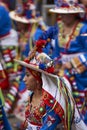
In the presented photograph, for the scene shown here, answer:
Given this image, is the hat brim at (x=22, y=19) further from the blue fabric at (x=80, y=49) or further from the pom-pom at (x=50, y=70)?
the pom-pom at (x=50, y=70)

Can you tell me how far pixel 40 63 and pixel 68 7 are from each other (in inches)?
79.2

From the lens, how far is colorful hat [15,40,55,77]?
459 centimetres

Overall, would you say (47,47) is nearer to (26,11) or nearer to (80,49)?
(80,49)

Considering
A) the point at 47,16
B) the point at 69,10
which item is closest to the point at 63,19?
the point at 69,10

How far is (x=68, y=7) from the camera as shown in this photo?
647cm

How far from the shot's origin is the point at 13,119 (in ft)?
25.3

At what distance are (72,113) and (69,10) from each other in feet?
6.86

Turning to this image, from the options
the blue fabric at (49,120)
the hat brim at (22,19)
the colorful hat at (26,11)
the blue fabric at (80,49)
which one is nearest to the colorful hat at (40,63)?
the blue fabric at (49,120)

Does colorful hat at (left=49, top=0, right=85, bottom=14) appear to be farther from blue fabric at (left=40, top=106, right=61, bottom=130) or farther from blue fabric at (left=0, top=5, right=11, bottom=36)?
blue fabric at (left=40, top=106, right=61, bottom=130)

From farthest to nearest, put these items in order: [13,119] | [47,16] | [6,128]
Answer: [47,16], [13,119], [6,128]

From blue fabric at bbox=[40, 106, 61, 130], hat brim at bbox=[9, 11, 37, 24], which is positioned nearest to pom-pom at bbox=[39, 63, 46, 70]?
blue fabric at bbox=[40, 106, 61, 130]

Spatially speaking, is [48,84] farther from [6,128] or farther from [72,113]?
[6,128]

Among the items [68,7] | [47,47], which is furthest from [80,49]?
[47,47]

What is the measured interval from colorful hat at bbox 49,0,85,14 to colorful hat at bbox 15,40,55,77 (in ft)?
5.96
